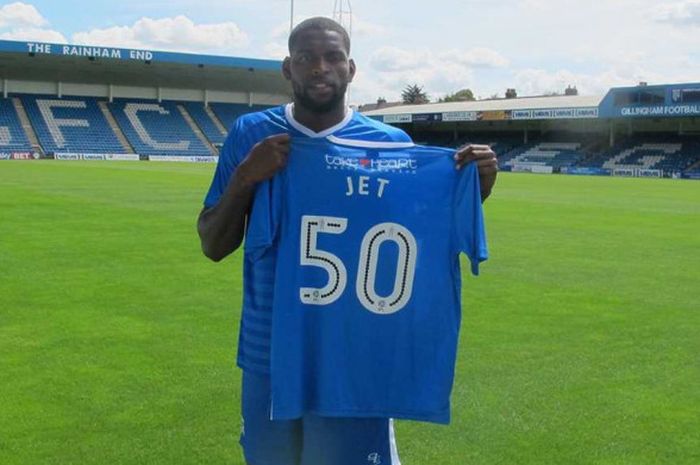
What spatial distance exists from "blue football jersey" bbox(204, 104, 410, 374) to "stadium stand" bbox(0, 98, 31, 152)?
5498 centimetres

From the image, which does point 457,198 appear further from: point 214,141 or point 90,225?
point 214,141

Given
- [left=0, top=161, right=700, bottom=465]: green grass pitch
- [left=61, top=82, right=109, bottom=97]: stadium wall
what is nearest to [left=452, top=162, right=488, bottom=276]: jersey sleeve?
[left=0, top=161, right=700, bottom=465]: green grass pitch

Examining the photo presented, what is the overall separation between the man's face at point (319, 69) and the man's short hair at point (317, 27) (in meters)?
0.01

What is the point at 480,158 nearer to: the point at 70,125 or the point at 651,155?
the point at 651,155

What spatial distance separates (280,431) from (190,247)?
372 inches

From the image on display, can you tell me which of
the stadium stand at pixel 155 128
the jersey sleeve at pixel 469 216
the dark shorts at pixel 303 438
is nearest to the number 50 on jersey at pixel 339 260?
the jersey sleeve at pixel 469 216

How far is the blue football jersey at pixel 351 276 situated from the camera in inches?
108

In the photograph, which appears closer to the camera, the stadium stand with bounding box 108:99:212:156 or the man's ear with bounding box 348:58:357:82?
the man's ear with bounding box 348:58:357:82

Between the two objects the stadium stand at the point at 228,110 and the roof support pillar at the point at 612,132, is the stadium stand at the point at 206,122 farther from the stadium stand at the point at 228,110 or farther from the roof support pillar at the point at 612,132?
the roof support pillar at the point at 612,132

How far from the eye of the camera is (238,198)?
2.68m

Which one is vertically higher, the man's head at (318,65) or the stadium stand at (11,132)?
the stadium stand at (11,132)

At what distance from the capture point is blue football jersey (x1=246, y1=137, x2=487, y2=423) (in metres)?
2.75

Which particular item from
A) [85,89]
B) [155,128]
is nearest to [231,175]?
[155,128]

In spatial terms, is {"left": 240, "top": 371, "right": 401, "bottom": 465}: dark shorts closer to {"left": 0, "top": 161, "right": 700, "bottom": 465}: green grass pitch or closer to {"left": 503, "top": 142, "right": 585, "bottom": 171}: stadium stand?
{"left": 0, "top": 161, "right": 700, "bottom": 465}: green grass pitch
